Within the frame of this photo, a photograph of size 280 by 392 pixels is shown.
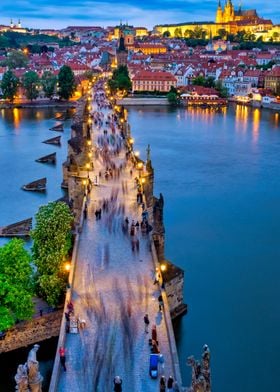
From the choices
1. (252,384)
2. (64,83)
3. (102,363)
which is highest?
(64,83)

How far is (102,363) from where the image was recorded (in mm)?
11461

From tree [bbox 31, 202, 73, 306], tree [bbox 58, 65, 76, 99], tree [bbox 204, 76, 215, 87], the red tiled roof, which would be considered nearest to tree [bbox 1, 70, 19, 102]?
tree [bbox 58, 65, 76, 99]

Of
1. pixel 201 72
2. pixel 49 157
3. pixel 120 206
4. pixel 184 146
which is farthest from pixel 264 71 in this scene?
pixel 120 206

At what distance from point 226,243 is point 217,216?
12.8 feet

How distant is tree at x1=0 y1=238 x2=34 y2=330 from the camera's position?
14117mm

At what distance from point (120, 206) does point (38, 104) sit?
2080 inches

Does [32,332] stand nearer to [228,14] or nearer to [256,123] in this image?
[256,123]

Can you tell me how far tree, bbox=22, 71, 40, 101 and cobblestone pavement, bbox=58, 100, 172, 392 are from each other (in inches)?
2111

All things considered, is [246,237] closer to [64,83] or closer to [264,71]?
[64,83]

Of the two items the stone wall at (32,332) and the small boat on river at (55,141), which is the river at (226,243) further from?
the small boat on river at (55,141)

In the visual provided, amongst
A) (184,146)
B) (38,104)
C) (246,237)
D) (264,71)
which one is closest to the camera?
(246,237)

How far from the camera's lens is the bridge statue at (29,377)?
9.20m

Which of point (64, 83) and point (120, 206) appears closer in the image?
point (120, 206)

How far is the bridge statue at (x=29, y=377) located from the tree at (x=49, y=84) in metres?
65.8
